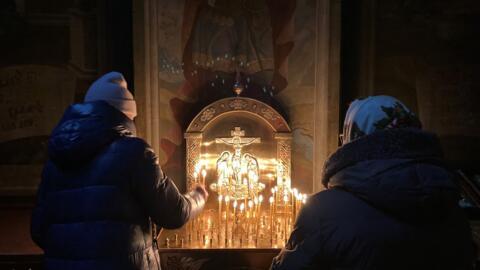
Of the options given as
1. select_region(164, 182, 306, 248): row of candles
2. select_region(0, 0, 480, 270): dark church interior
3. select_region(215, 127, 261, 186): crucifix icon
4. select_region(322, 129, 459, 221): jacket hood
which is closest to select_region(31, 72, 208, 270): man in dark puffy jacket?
select_region(322, 129, 459, 221): jacket hood

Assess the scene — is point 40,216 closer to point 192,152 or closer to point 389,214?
point 389,214

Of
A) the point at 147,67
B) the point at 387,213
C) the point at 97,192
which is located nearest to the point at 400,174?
the point at 387,213

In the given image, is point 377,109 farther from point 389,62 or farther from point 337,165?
point 389,62

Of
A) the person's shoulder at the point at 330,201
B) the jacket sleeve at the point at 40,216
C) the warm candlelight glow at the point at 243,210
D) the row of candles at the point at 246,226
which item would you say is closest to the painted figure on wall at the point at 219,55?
the warm candlelight glow at the point at 243,210

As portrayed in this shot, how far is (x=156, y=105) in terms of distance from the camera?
12.0 feet

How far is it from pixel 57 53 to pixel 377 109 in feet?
10.7

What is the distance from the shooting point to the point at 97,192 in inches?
61.1

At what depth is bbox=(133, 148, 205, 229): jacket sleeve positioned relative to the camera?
160 cm

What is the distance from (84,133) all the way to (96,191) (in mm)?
230

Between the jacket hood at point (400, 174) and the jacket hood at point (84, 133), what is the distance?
91 centimetres

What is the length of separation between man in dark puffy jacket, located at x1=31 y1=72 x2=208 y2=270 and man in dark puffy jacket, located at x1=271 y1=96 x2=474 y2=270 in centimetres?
72

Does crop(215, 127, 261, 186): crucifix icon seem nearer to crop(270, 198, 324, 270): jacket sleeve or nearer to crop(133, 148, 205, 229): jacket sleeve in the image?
crop(133, 148, 205, 229): jacket sleeve

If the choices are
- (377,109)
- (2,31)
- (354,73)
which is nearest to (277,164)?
(354,73)

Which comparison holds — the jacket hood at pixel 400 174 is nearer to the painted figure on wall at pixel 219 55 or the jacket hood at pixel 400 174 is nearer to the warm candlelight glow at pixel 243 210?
the warm candlelight glow at pixel 243 210
